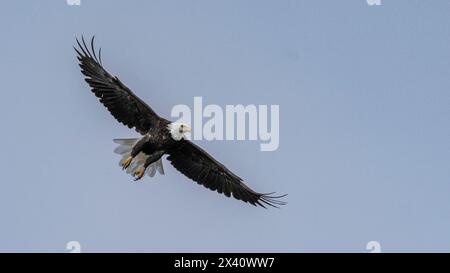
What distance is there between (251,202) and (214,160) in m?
0.88

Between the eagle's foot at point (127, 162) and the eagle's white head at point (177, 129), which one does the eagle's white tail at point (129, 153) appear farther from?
the eagle's white head at point (177, 129)

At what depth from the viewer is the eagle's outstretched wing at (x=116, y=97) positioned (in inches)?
685

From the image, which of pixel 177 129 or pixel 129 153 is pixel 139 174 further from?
pixel 177 129

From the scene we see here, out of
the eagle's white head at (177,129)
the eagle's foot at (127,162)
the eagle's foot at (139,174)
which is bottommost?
the eagle's foot at (139,174)

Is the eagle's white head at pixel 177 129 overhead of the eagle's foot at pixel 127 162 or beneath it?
overhead

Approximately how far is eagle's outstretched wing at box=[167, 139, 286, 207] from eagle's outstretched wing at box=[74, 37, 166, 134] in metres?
0.80

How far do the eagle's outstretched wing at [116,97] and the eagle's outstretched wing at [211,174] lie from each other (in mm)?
796

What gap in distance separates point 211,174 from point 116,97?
1969 millimetres

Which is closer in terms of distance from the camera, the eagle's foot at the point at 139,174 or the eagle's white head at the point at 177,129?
the eagle's white head at the point at 177,129

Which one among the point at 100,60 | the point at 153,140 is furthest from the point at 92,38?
the point at 153,140

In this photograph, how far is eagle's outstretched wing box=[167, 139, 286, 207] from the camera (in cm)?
1809

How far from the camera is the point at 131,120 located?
17562 mm

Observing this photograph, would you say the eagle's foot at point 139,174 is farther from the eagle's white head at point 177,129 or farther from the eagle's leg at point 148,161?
the eagle's white head at point 177,129
